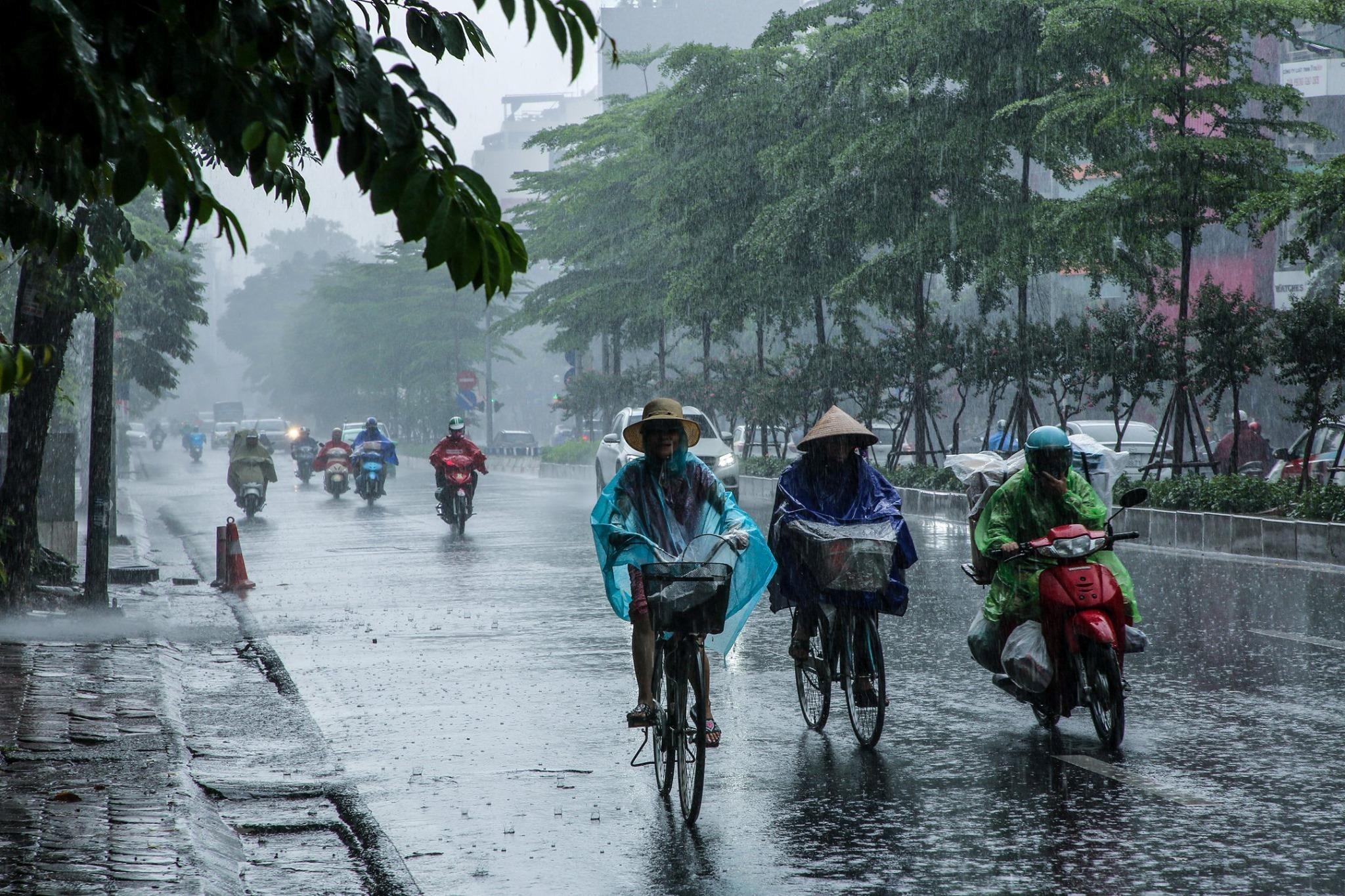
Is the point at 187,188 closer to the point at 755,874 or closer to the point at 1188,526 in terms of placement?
the point at 755,874

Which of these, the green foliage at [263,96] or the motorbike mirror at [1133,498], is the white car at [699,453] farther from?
the green foliage at [263,96]

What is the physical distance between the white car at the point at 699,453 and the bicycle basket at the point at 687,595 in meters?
21.6

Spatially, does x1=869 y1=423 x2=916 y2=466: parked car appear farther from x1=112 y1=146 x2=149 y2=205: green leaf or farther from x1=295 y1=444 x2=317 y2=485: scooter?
x1=112 y1=146 x2=149 y2=205: green leaf

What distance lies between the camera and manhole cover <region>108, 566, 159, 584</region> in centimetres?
1645

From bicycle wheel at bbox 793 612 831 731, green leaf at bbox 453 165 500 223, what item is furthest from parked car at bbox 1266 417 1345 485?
green leaf at bbox 453 165 500 223

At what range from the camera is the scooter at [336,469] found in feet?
110

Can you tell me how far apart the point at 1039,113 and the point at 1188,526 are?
31.7ft

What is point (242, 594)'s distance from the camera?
1551 centimetres

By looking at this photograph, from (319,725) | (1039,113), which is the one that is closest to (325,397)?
(1039,113)

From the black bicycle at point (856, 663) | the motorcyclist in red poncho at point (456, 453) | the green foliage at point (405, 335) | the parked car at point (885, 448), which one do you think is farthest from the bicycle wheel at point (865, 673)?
the green foliage at point (405, 335)

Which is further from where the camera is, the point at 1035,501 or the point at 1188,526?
the point at 1188,526

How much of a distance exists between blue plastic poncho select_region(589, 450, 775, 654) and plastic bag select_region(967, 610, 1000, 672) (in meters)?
1.69

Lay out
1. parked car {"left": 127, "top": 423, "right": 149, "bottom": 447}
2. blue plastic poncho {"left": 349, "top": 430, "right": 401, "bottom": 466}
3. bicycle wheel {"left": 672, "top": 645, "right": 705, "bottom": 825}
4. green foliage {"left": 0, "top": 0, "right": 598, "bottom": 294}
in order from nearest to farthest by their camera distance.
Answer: green foliage {"left": 0, "top": 0, "right": 598, "bottom": 294}
bicycle wheel {"left": 672, "top": 645, "right": 705, "bottom": 825}
blue plastic poncho {"left": 349, "top": 430, "right": 401, "bottom": 466}
parked car {"left": 127, "top": 423, "right": 149, "bottom": 447}

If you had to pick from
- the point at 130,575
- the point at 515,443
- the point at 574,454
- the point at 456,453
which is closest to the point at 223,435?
the point at 515,443
